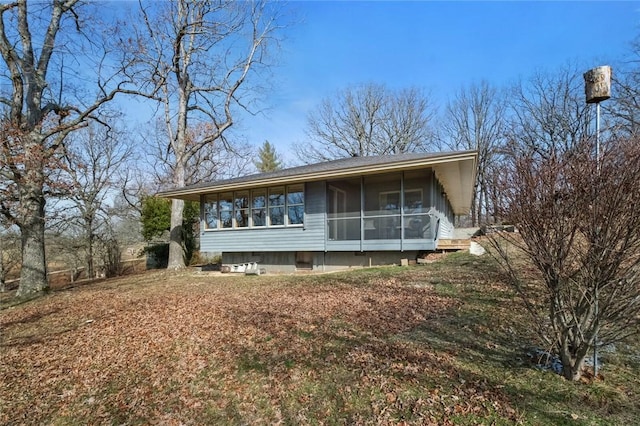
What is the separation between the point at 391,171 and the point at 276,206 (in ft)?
15.5

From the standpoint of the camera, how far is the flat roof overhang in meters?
9.15

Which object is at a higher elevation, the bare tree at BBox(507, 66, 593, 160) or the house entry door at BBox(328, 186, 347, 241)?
the bare tree at BBox(507, 66, 593, 160)

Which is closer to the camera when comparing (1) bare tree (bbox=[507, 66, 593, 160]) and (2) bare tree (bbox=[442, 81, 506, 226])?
(1) bare tree (bbox=[507, 66, 593, 160])

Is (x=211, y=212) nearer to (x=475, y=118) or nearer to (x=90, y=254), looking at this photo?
(x=90, y=254)

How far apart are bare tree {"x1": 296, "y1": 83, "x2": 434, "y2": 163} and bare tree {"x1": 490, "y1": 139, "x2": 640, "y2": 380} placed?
2687 cm

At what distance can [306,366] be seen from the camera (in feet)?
12.6

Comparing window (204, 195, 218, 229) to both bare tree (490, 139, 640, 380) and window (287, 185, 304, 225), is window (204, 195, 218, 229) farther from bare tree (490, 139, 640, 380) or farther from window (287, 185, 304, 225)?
bare tree (490, 139, 640, 380)

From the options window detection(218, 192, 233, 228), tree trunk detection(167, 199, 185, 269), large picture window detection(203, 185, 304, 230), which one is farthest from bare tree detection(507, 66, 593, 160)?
tree trunk detection(167, 199, 185, 269)

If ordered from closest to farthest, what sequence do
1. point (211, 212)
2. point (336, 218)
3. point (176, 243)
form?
point (336, 218)
point (211, 212)
point (176, 243)

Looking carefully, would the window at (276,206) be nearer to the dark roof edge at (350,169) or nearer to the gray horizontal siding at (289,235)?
the gray horizontal siding at (289,235)

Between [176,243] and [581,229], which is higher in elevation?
[581,229]

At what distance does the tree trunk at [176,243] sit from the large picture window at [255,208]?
1.83m

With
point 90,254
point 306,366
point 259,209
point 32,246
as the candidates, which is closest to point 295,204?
point 259,209

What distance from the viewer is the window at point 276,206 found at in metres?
12.8
